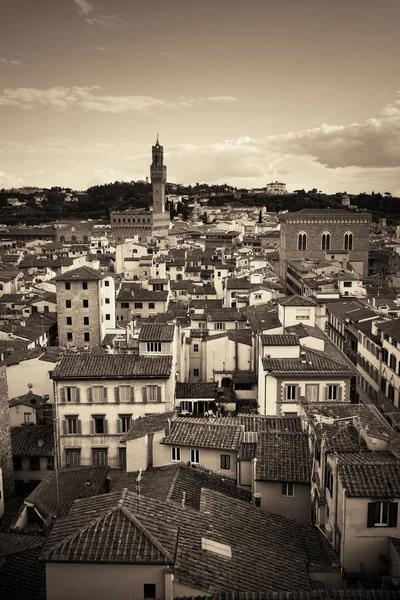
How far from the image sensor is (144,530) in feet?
41.7

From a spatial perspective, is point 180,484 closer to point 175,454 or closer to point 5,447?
point 175,454

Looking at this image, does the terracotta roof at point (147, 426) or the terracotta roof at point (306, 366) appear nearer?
the terracotta roof at point (147, 426)

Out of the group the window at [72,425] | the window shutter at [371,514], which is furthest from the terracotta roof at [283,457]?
the window at [72,425]

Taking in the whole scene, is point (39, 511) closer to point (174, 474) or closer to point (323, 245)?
point (174, 474)

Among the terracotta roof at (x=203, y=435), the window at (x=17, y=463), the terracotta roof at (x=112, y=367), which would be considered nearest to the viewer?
the terracotta roof at (x=203, y=435)

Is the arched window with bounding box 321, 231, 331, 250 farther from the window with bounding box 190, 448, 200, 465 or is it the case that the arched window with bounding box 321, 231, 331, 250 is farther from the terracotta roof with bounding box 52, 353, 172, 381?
the window with bounding box 190, 448, 200, 465

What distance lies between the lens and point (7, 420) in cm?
2581

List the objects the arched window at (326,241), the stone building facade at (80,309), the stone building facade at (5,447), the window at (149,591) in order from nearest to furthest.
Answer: the window at (149,591), the stone building facade at (5,447), the stone building facade at (80,309), the arched window at (326,241)

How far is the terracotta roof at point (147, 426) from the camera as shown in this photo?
20.0m

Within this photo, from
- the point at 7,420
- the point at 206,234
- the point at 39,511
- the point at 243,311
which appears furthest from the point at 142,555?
the point at 206,234

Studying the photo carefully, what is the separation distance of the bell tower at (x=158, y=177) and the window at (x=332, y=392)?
118327mm

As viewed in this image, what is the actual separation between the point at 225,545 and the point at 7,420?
605 inches

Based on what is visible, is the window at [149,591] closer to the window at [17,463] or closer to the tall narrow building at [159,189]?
the window at [17,463]

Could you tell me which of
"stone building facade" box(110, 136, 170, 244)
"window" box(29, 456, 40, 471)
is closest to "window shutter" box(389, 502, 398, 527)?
"window" box(29, 456, 40, 471)
